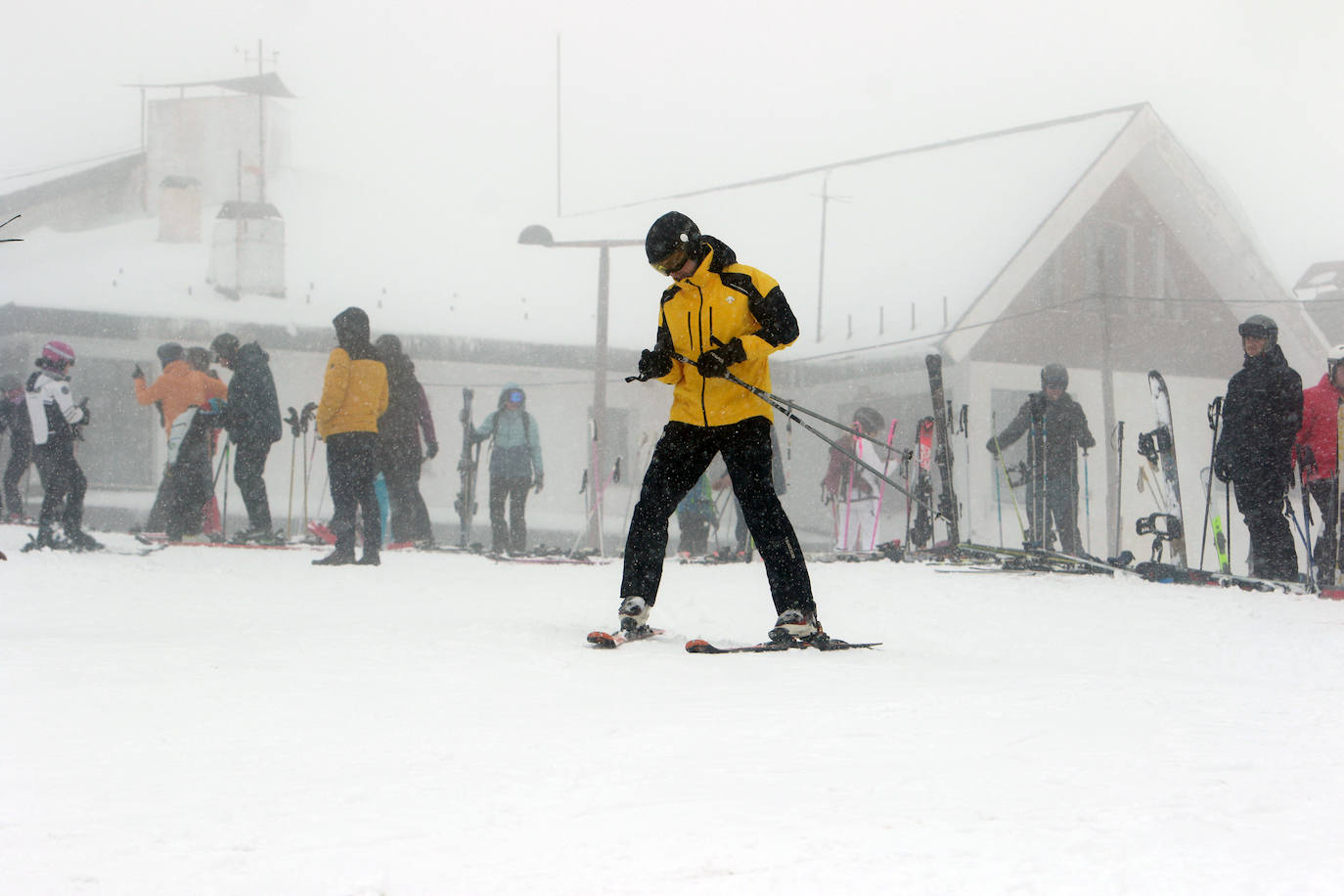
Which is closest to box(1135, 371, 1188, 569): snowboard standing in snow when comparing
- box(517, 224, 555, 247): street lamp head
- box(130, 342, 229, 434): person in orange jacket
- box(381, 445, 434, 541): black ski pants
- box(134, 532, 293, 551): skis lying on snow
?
box(381, 445, 434, 541): black ski pants

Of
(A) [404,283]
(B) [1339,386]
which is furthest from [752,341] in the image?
(A) [404,283]

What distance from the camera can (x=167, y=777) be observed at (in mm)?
2350

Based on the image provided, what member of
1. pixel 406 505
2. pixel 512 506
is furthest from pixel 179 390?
pixel 512 506

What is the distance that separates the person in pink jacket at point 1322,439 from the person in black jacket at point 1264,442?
158 mm

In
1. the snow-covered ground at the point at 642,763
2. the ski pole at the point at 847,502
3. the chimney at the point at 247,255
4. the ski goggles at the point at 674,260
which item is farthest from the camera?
the chimney at the point at 247,255

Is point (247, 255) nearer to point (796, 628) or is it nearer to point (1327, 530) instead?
point (1327, 530)

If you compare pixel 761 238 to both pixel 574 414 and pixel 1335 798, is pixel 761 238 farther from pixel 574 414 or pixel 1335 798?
pixel 1335 798

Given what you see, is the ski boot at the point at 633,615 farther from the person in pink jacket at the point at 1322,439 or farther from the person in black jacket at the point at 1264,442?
the person in pink jacket at the point at 1322,439

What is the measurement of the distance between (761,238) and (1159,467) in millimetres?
16107

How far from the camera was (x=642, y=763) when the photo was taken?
8.18ft

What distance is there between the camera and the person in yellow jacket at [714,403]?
429 cm

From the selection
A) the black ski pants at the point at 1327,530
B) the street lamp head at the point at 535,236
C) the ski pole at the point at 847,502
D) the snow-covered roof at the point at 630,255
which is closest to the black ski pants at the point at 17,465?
the snow-covered roof at the point at 630,255

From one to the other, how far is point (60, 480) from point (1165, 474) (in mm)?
7441

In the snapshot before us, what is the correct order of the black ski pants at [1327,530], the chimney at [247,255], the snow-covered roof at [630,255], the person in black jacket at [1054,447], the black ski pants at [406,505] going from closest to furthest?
the black ski pants at [1327,530] → the person in black jacket at [1054,447] → the black ski pants at [406,505] → the snow-covered roof at [630,255] → the chimney at [247,255]
